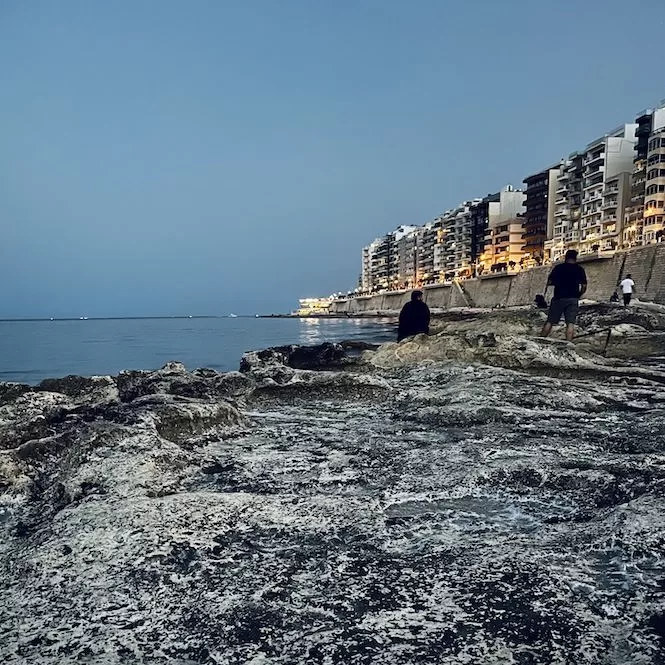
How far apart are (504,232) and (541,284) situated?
44260 millimetres

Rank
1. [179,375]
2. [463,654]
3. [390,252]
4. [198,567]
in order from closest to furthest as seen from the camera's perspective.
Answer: [463,654], [198,567], [179,375], [390,252]

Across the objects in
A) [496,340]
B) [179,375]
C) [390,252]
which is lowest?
[179,375]

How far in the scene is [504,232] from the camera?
101688mm

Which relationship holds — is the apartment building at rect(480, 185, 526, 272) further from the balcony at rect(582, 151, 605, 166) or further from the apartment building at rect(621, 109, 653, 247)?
the apartment building at rect(621, 109, 653, 247)

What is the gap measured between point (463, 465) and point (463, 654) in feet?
7.41

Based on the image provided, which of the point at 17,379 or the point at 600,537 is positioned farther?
the point at 17,379

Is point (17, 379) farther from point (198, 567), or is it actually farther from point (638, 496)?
point (638, 496)

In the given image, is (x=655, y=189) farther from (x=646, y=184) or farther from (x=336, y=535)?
(x=336, y=535)

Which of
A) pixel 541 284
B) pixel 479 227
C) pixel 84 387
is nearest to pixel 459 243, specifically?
pixel 479 227

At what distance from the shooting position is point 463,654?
1.70 meters

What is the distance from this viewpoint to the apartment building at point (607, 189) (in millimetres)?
68812

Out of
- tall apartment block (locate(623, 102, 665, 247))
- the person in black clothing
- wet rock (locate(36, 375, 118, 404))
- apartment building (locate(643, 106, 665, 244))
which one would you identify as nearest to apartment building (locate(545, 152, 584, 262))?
tall apartment block (locate(623, 102, 665, 247))

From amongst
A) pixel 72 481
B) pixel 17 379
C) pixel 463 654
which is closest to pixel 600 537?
pixel 463 654

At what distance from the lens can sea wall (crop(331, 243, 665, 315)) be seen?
138ft
